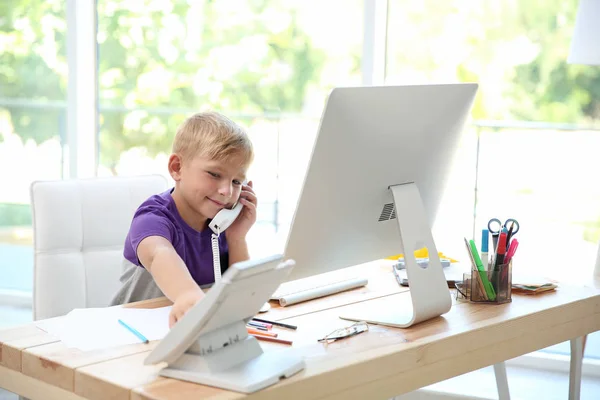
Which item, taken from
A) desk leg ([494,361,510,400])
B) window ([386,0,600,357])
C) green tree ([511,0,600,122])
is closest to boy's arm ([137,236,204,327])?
desk leg ([494,361,510,400])

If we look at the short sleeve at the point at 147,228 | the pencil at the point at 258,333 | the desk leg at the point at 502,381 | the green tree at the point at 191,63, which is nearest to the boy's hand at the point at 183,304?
the pencil at the point at 258,333

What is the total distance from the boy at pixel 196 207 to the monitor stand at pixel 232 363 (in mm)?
363

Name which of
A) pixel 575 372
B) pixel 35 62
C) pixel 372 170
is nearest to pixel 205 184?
pixel 372 170

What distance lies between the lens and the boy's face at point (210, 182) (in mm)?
1604

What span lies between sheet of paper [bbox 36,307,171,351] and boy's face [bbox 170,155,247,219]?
0.88 ft

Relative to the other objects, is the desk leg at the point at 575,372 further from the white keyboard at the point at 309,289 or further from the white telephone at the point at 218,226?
the white telephone at the point at 218,226

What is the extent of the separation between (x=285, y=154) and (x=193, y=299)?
90.5 inches

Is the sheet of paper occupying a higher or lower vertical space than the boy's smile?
lower

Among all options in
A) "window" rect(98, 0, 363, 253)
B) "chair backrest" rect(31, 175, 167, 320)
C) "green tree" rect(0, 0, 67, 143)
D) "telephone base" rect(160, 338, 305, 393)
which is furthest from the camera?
"green tree" rect(0, 0, 67, 143)

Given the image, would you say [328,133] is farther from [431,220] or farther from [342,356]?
[431,220]

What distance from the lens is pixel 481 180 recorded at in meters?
3.22

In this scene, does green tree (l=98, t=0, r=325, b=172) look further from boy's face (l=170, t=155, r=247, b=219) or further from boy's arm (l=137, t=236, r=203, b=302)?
boy's arm (l=137, t=236, r=203, b=302)

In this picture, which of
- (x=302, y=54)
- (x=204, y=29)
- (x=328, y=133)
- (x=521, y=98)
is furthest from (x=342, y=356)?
(x=204, y=29)

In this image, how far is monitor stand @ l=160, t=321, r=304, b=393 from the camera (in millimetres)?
1072
